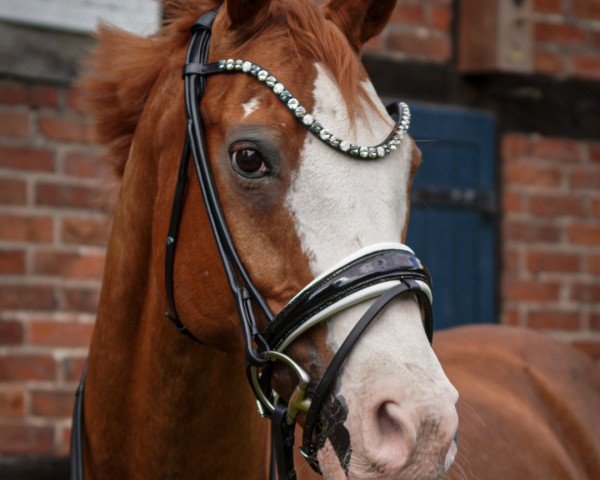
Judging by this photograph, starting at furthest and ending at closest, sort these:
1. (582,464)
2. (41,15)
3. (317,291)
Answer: (41,15)
(582,464)
(317,291)

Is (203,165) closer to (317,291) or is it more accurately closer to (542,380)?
(317,291)

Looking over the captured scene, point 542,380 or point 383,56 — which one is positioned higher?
point 383,56

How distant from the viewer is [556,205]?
4.55 metres

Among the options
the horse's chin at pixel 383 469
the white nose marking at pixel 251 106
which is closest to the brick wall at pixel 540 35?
the white nose marking at pixel 251 106

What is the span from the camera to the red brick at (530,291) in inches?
175

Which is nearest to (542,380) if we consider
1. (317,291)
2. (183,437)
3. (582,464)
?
(582,464)

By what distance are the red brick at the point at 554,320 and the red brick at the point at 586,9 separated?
1.43 m

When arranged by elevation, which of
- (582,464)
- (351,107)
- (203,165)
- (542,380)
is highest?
(351,107)

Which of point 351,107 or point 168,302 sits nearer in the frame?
point 351,107

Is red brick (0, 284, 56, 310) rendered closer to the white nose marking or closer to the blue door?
the blue door

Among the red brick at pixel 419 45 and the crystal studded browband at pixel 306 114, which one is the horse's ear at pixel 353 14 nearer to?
the crystal studded browband at pixel 306 114

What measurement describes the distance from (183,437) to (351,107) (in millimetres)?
743

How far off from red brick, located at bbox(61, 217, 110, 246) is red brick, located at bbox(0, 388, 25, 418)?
0.55 m

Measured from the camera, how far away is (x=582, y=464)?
110 inches
